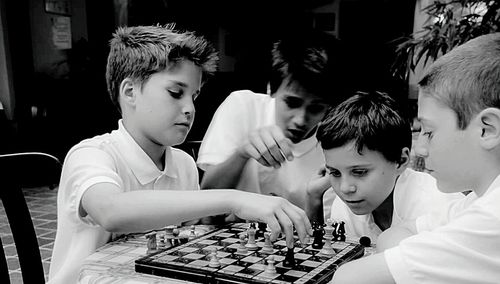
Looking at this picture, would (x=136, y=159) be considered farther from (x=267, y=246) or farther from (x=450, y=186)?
(x=450, y=186)

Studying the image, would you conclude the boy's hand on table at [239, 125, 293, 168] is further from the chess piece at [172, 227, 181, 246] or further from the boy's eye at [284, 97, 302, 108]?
the chess piece at [172, 227, 181, 246]

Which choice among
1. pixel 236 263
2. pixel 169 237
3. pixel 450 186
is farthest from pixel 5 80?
pixel 450 186

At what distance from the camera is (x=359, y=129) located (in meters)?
1.76

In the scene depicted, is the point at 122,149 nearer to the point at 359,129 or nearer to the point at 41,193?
the point at 359,129

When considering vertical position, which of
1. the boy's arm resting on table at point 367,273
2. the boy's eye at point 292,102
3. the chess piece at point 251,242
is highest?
the boy's eye at point 292,102

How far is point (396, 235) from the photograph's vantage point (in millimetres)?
1376

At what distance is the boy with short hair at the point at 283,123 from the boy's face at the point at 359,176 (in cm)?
17

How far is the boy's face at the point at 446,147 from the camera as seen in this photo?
1.11 metres

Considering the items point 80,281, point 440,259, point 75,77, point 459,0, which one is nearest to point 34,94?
point 75,77

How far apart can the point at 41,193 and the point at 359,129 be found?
525cm

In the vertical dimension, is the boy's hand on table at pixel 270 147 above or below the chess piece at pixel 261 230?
above

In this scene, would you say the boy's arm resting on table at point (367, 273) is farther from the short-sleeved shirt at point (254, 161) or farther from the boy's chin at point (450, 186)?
the short-sleeved shirt at point (254, 161)

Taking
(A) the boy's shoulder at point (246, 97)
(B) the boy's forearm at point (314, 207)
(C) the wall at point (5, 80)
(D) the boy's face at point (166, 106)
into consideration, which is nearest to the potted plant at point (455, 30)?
(A) the boy's shoulder at point (246, 97)

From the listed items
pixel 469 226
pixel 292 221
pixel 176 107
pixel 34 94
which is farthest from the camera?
pixel 34 94
